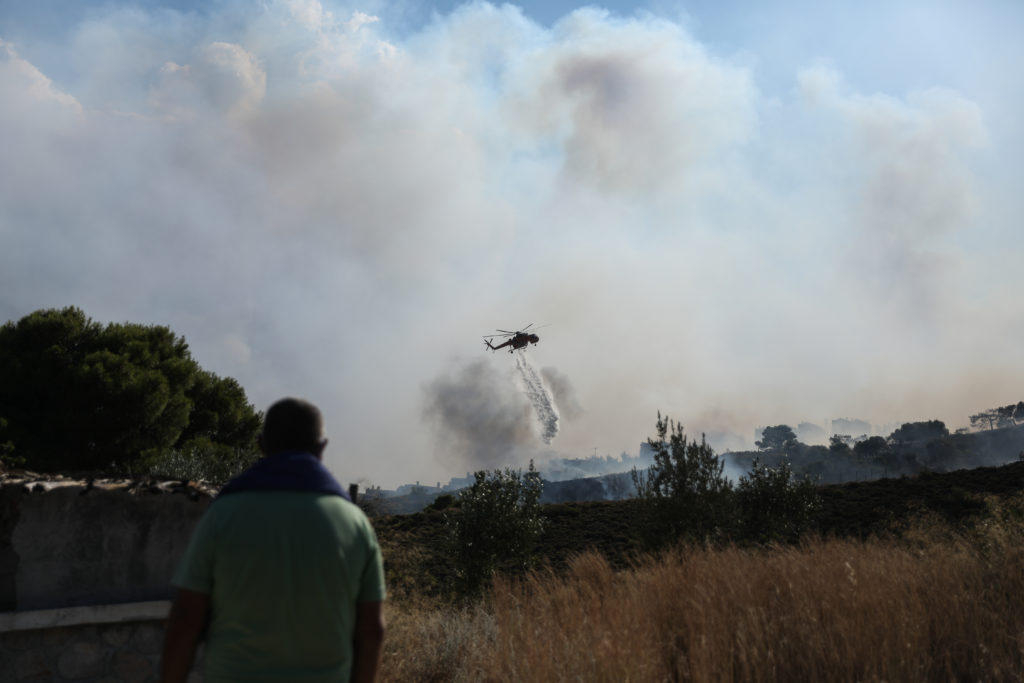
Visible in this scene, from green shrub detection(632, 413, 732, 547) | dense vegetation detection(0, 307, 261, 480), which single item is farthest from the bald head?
dense vegetation detection(0, 307, 261, 480)

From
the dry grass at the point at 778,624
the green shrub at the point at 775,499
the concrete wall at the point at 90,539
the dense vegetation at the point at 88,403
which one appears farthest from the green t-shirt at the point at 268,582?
the dense vegetation at the point at 88,403

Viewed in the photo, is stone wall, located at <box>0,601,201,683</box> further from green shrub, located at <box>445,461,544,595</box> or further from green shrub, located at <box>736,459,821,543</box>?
green shrub, located at <box>736,459,821,543</box>

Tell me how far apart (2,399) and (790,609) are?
30.1 m

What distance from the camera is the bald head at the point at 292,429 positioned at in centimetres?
266

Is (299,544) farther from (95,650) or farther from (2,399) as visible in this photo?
(2,399)


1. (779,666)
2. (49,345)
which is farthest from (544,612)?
(49,345)

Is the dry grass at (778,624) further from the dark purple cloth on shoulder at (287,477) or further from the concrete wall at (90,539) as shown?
the dark purple cloth on shoulder at (287,477)

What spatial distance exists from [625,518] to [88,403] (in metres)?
29.8

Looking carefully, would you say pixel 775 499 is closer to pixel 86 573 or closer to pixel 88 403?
pixel 86 573

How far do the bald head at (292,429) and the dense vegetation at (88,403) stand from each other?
22644mm

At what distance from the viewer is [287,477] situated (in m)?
2.43

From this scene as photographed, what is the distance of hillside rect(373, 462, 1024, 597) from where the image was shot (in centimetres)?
2759

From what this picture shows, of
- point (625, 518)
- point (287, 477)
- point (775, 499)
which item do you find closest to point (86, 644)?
point (287, 477)

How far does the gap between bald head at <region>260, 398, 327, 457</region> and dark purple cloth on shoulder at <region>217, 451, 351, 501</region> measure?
9 centimetres
